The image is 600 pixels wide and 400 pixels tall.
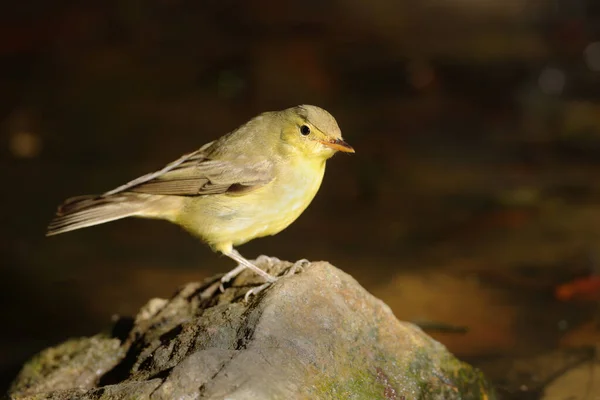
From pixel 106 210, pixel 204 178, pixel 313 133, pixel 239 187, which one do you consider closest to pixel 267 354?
pixel 239 187

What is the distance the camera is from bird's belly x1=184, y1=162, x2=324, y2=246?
464 cm

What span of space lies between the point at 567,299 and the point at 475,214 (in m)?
1.92

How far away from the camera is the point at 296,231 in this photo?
7.95m

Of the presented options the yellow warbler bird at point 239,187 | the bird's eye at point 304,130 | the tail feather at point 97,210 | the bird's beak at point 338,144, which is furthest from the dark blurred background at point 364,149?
the bird's eye at point 304,130

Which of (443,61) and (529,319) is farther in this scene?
(443,61)

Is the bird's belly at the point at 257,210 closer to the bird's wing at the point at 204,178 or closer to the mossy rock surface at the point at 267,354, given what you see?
the bird's wing at the point at 204,178

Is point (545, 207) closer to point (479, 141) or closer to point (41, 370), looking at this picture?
point (479, 141)

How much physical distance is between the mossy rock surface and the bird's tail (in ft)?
1.86

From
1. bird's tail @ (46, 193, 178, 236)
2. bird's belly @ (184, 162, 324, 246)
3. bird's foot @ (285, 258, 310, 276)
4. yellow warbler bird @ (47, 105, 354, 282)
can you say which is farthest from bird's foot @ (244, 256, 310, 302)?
bird's tail @ (46, 193, 178, 236)

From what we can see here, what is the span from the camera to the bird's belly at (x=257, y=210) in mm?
4641

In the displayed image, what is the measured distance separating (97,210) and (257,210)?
3.20 feet

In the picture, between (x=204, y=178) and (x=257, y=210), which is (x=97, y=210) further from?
(x=257, y=210)

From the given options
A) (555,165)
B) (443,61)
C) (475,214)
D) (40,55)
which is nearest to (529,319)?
(475,214)

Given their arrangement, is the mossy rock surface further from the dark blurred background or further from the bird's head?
the dark blurred background
